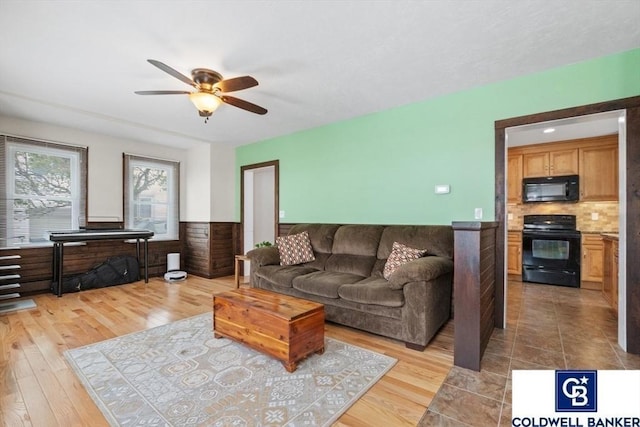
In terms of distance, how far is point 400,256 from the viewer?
2961 mm

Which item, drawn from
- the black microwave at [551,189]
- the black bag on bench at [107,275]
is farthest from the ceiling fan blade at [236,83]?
the black microwave at [551,189]

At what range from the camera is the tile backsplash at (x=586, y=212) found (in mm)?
4633

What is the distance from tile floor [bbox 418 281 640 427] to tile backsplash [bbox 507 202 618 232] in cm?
149

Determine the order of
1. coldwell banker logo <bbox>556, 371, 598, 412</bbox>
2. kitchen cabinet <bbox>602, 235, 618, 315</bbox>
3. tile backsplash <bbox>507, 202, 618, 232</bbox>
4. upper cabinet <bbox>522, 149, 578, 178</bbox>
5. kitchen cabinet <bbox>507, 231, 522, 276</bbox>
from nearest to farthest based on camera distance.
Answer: coldwell banker logo <bbox>556, 371, 598, 412</bbox> → kitchen cabinet <bbox>602, 235, 618, 315</bbox> → tile backsplash <bbox>507, 202, 618, 232</bbox> → upper cabinet <bbox>522, 149, 578, 178</bbox> → kitchen cabinet <bbox>507, 231, 522, 276</bbox>

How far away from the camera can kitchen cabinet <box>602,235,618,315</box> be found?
124 inches

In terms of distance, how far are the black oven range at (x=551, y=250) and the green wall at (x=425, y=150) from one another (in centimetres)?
274

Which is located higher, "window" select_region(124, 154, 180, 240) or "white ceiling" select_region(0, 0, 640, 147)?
"white ceiling" select_region(0, 0, 640, 147)

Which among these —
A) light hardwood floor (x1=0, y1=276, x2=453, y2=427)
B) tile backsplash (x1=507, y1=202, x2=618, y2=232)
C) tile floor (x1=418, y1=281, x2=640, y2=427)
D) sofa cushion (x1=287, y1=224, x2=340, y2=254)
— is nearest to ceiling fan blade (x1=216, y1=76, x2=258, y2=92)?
sofa cushion (x1=287, y1=224, x2=340, y2=254)

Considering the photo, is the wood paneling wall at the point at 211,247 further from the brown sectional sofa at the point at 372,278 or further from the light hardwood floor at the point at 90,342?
the brown sectional sofa at the point at 372,278

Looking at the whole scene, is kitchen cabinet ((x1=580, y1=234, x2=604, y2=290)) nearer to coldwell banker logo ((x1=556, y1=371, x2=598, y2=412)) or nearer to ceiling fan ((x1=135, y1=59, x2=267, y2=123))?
coldwell banker logo ((x1=556, y1=371, x2=598, y2=412))

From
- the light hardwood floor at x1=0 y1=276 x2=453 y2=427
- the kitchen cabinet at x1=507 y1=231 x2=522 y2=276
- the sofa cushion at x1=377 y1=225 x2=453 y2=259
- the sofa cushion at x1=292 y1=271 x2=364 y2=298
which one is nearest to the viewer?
the light hardwood floor at x1=0 y1=276 x2=453 y2=427

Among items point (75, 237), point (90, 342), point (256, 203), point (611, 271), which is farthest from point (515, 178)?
point (75, 237)

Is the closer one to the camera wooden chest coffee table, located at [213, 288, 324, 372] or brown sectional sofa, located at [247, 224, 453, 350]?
wooden chest coffee table, located at [213, 288, 324, 372]

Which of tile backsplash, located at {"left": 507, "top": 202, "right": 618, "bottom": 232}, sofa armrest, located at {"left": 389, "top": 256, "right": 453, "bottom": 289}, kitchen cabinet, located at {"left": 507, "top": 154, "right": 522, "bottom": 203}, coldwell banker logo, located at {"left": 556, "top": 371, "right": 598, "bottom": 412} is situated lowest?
coldwell banker logo, located at {"left": 556, "top": 371, "right": 598, "bottom": 412}
